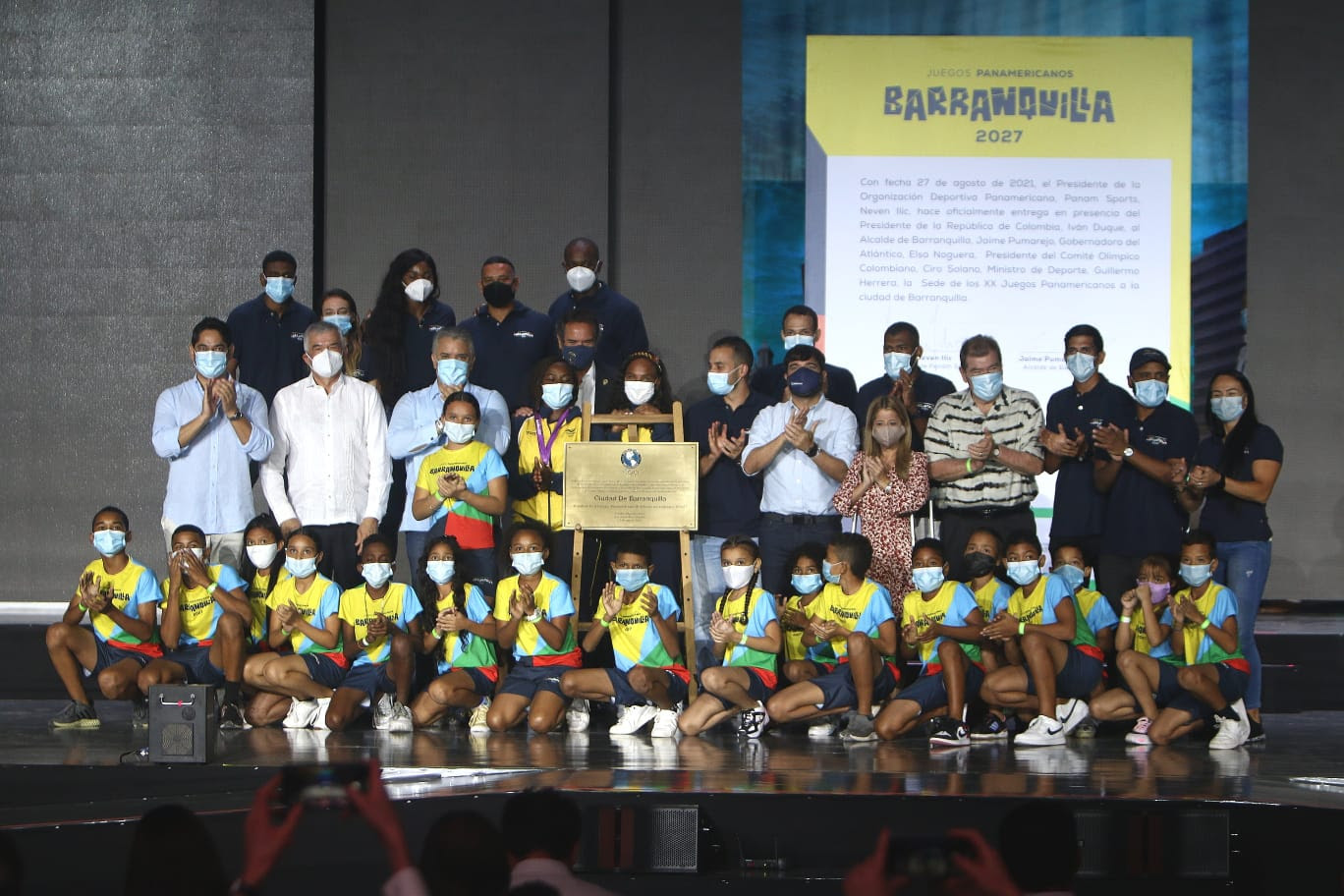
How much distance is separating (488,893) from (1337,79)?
8640mm

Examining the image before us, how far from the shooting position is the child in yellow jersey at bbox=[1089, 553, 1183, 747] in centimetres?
664

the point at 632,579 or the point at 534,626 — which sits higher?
the point at 632,579

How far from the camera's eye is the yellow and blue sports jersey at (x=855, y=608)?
6734 millimetres

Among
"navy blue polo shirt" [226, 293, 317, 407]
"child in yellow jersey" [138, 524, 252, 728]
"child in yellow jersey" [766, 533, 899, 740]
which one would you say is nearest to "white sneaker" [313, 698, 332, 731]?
"child in yellow jersey" [138, 524, 252, 728]

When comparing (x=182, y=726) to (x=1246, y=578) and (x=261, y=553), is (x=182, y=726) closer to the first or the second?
(x=261, y=553)

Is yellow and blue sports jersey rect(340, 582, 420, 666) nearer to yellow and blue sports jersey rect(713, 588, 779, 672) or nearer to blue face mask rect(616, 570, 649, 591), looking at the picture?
blue face mask rect(616, 570, 649, 591)

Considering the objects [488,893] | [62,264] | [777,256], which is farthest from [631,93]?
[488,893]

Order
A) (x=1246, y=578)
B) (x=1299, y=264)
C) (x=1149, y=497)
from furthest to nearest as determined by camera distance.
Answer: (x=1299, y=264) → (x=1149, y=497) → (x=1246, y=578)

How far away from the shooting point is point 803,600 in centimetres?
691

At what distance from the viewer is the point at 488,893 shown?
8.80 ft

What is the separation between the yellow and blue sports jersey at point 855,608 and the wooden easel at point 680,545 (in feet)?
1.99

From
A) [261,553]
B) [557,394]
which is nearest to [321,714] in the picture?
[261,553]

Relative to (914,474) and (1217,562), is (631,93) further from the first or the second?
(1217,562)

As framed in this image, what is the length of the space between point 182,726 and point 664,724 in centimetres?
211
